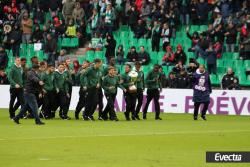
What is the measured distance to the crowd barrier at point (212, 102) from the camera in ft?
112

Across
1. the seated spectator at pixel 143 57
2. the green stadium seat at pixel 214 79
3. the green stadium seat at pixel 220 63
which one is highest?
the seated spectator at pixel 143 57

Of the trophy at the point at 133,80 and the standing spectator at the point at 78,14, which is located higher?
the standing spectator at the point at 78,14

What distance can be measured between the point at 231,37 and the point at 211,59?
4.82ft

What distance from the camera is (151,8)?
137ft

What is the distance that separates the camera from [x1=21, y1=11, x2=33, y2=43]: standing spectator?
4347 centimetres

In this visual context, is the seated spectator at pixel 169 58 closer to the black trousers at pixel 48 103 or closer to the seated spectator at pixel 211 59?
the seated spectator at pixel 211 59

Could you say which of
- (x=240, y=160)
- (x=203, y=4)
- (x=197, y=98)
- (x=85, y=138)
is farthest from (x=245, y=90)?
(x=240, y=160)

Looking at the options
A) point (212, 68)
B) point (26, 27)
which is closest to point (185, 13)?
point (212, 68)

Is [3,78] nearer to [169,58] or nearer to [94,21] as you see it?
[94,21]

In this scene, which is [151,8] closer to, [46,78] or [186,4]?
[186,4]

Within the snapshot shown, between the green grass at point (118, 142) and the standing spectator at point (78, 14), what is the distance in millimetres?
14659

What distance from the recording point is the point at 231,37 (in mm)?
38375

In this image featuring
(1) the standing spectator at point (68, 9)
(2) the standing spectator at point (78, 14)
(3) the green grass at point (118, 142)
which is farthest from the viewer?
(1) the standing spectator at point (68, 9)

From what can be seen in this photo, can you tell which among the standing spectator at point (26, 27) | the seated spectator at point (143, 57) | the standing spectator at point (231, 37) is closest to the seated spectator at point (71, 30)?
the standing spectator at point (26, 27)
